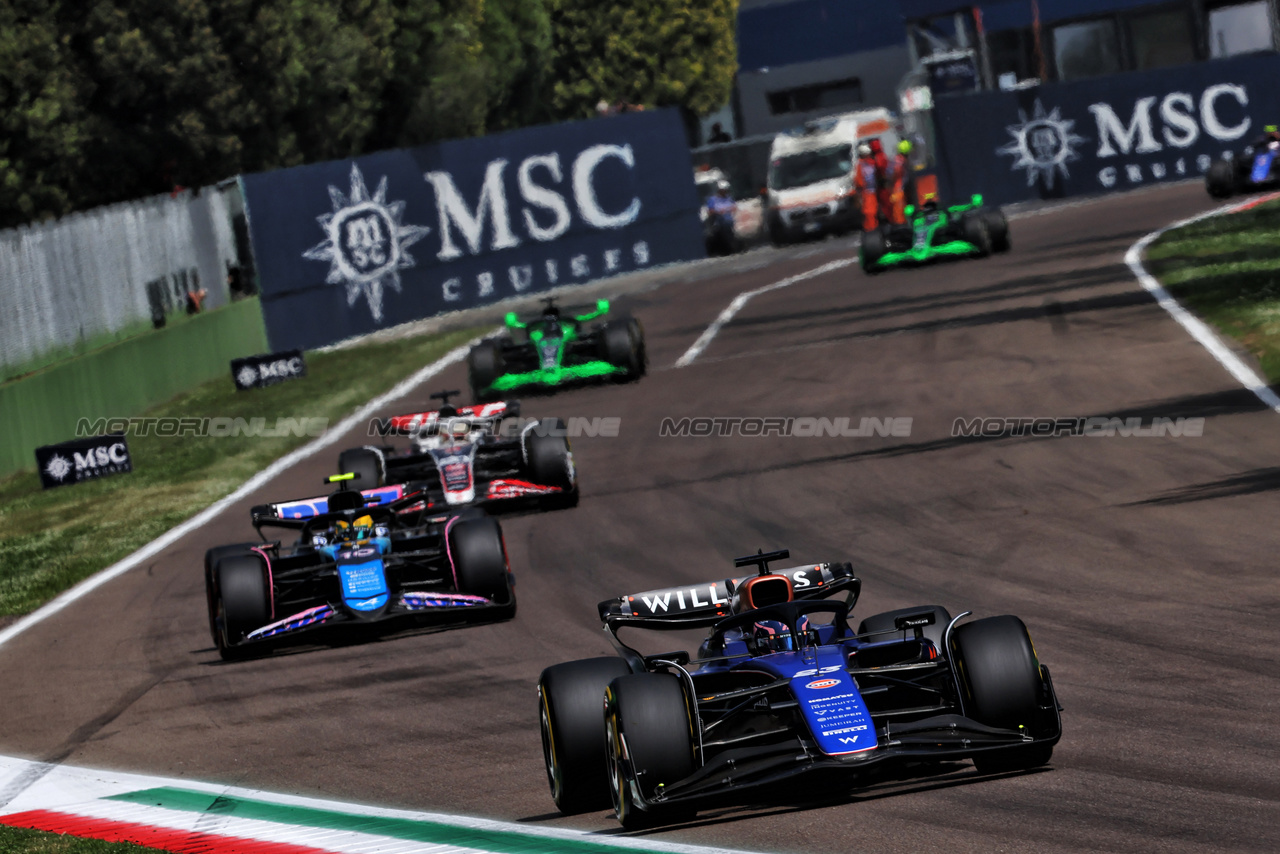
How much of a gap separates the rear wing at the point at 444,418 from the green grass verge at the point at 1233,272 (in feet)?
22.5

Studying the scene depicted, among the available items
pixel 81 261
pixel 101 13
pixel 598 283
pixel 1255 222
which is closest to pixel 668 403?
pixel 81 261

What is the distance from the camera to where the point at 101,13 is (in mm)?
39969

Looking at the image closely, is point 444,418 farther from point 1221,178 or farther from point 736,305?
point 1221,178

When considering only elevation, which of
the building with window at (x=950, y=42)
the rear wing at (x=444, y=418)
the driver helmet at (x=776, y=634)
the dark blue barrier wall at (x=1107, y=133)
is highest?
the building with window at (x=950, y=42)

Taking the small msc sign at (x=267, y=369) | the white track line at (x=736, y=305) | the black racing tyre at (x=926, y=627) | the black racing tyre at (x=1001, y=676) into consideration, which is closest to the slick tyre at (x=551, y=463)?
the black racing tyre at (x=926, y=627)

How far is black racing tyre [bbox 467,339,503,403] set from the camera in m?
24.1

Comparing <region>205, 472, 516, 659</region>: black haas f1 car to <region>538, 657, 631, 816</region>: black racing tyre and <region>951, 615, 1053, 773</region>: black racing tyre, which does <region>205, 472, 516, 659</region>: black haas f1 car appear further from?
<region>951, 615, 1053, 773</region>: black racing tyre

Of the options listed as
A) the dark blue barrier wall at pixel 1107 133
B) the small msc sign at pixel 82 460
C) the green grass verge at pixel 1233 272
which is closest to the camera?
the green grass verge at pixel 1233 272

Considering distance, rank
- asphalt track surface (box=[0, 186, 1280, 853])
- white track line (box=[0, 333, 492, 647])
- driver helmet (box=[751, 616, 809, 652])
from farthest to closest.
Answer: white track line (box=[0, 333, 492, 647]) < driver helmet (box=[751, 616, 809, 652]) < asphalt track surface (box=[0, 186, 1280, 853])

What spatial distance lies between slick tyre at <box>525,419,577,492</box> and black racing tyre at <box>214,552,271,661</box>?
4.16 meters

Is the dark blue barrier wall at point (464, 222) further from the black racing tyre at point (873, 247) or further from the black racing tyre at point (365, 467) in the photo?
the black racing tyre at point (365, 467)

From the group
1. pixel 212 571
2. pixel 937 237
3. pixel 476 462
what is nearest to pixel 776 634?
pixel 212 571

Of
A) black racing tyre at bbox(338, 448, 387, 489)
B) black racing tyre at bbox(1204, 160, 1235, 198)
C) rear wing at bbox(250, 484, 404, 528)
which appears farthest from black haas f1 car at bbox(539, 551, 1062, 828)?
black racing tyre at bbox(1204, 160, 1235, 198)

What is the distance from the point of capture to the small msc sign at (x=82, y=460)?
23016 millimetres
